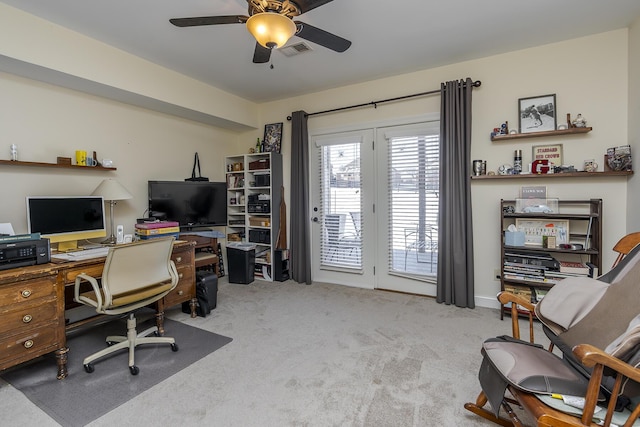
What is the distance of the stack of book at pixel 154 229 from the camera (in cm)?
297

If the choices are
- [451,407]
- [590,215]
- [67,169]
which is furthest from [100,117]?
[590,215]

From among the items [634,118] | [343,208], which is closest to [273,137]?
[343,208]

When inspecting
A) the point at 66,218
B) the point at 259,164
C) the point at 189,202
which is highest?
the point at 259,164

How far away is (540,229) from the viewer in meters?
2.91

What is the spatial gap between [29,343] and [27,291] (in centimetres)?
33

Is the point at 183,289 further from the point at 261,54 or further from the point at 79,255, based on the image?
the point at 261,54

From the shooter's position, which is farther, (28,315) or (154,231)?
(154,231)

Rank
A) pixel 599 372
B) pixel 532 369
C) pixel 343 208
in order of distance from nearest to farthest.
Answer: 1. pixel 599 372
2. pixel 532 369
3. pixel 343 208

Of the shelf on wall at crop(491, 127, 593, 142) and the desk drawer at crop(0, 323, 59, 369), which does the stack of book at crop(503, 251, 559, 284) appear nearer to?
the shelf on wall at crop(491, 127, 593, 142)

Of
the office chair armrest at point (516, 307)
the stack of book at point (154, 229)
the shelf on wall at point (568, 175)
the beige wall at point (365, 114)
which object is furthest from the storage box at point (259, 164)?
the office chair armrest at point (516, 307)

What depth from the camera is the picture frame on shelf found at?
293 cm

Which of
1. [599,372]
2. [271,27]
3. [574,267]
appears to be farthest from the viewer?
[574,267]

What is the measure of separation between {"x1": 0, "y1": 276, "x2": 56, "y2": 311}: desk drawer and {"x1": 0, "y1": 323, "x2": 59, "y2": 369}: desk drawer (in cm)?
20

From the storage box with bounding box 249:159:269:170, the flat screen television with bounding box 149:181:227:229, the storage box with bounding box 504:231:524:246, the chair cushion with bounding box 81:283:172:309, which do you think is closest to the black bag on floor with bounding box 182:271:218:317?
the chair cushion with bounding box 81:283:172:309
